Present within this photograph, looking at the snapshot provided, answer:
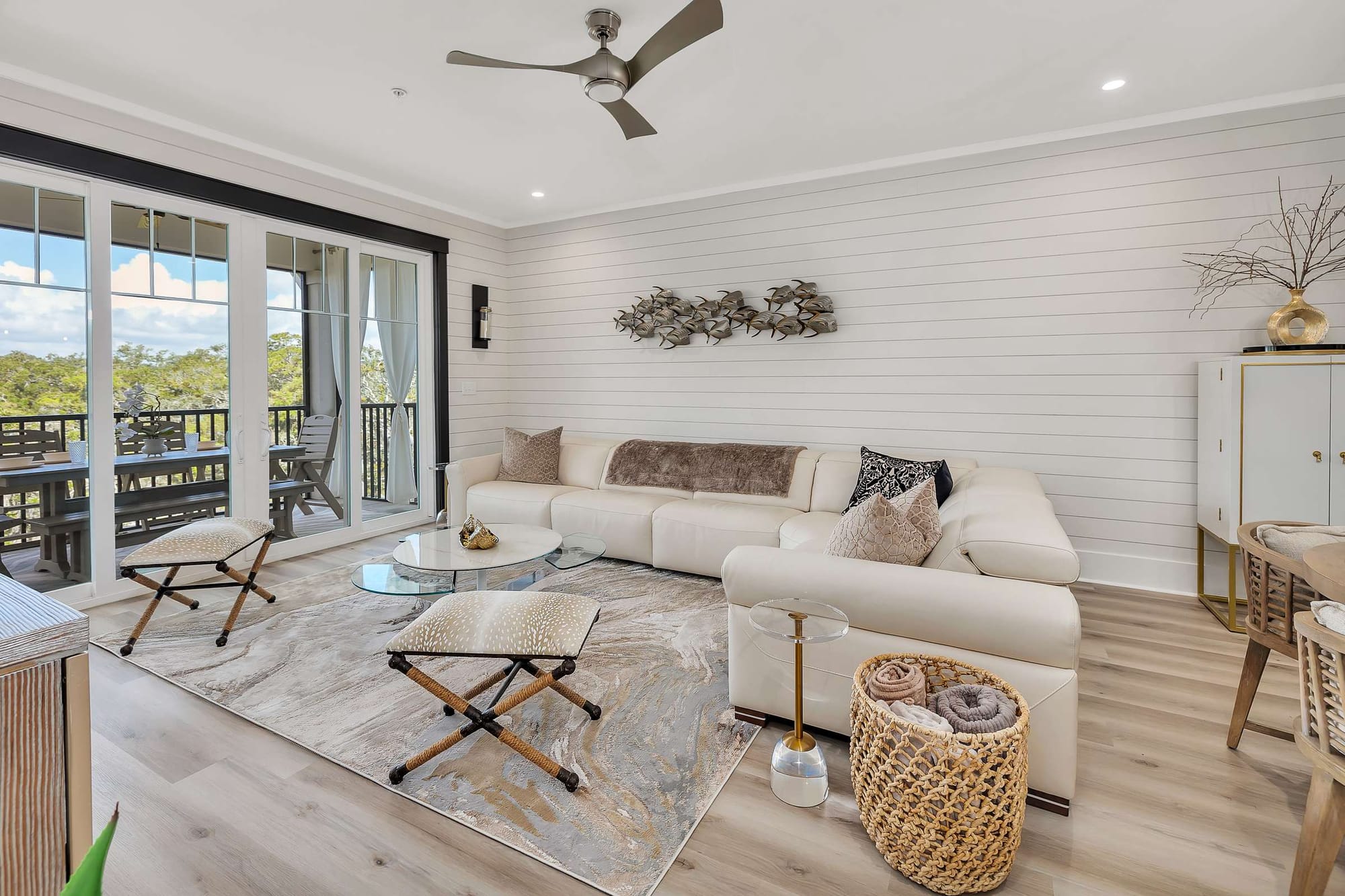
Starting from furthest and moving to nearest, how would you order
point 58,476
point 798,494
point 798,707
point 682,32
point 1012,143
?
point 798,494
point 1012,143
point 58,476
point 682,32
point 798,707

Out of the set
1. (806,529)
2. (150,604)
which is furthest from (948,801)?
(150,604)

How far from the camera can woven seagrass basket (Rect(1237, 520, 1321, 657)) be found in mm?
1955

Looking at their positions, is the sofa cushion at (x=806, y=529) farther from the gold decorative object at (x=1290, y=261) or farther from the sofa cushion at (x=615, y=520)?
the gold decorative object at (x=1290, y=261)

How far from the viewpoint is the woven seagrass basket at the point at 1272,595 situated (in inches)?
77.0

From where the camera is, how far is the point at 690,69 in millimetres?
3055

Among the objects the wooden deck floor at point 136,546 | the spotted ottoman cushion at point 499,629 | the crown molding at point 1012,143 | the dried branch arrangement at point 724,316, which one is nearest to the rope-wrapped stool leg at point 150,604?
the wooden deck floor at point 136,546

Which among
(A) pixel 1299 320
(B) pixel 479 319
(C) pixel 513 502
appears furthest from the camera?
(B) pixel 479 319

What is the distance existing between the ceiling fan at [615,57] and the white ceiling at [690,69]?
0.08 meters

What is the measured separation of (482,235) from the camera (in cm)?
582

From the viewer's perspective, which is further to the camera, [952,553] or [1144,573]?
[1144,573]

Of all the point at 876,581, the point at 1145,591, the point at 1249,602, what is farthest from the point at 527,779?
the point at 1145,591

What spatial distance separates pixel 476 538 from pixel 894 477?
223 centimetres

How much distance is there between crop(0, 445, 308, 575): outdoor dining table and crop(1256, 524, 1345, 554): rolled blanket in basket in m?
5.22

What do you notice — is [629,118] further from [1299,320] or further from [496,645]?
[1299,320]
